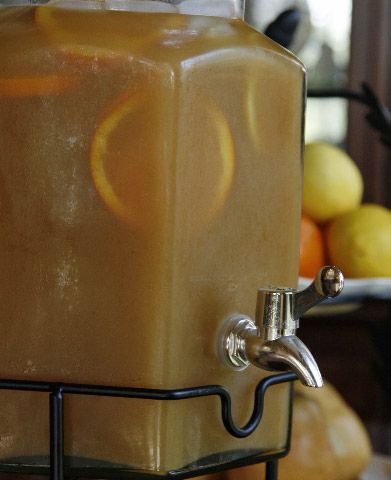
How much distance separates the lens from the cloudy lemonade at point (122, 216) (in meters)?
0.42

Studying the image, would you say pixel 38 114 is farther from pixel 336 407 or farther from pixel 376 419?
pixel 376 419

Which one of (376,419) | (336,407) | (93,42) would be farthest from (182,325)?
(376,419)

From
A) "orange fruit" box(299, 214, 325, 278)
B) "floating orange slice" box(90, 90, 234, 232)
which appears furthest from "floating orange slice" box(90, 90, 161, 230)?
"orange fruit" box(299, 214, 325, 278)

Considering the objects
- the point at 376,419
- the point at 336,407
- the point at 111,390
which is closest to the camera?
the point at 111,390

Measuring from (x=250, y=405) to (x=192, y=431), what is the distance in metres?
0.04

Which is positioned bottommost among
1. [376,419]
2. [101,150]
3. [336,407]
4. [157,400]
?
[376,419]

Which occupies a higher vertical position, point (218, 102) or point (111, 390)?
point (218, 102)

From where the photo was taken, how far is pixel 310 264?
706 millimetres

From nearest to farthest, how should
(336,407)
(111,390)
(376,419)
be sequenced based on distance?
1. (111,390)
2. (336,407)
3. (376,419)

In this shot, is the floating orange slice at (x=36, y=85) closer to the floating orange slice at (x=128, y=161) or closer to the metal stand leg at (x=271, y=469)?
the floating orange slice at (x=128, y=161)

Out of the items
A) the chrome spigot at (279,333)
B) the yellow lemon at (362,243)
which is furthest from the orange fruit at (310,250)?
the chrome spigot at (279,333)

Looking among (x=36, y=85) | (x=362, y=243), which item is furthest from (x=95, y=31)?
(x=362, y=243)

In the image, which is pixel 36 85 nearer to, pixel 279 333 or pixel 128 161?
pixel 128 161

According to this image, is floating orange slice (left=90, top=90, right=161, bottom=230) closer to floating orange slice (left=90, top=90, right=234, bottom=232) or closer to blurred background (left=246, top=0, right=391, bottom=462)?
floating orange slice (left=90, top=90, right=234, bottom=232)
